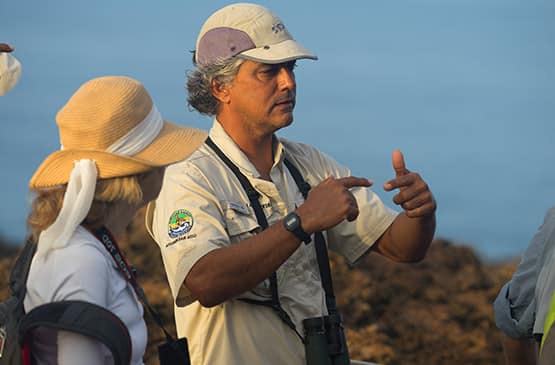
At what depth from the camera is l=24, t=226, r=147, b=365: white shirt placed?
2459 millimetres

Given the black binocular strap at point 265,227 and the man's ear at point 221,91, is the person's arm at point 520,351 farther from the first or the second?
the man's ear at point 221,91

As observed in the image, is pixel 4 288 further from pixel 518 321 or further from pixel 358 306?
pixel 518 321

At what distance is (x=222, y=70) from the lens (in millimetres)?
3824

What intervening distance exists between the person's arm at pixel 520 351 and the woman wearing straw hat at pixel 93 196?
1.41 metres

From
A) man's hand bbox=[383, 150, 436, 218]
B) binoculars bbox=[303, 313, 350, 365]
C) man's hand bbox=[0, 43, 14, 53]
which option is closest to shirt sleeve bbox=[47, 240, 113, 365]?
man's hand bbox=[0, 43, 14, 53]

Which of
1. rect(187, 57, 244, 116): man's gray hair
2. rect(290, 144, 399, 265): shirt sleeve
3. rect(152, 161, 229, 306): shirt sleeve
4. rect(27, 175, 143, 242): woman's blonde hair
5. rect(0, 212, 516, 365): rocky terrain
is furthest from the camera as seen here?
rect(0, 212, 516, 365): rocky terrain

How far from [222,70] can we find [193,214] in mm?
565

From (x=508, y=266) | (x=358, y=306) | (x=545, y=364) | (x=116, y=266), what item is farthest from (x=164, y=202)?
(x=508, y=266)

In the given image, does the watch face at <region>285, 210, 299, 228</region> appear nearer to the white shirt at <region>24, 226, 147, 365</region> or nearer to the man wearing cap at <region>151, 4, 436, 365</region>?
the man wearing cap at <region>151, 4, 436, 365</region>

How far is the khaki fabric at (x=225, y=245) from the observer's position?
11.5 ft

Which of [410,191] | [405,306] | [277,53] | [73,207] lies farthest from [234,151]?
[405,306]

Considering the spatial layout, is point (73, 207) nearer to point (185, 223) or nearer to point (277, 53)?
point (185, 223)

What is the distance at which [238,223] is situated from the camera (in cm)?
359

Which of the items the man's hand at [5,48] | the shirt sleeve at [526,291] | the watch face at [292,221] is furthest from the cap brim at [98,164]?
the shirt sleeve at [526,291]
